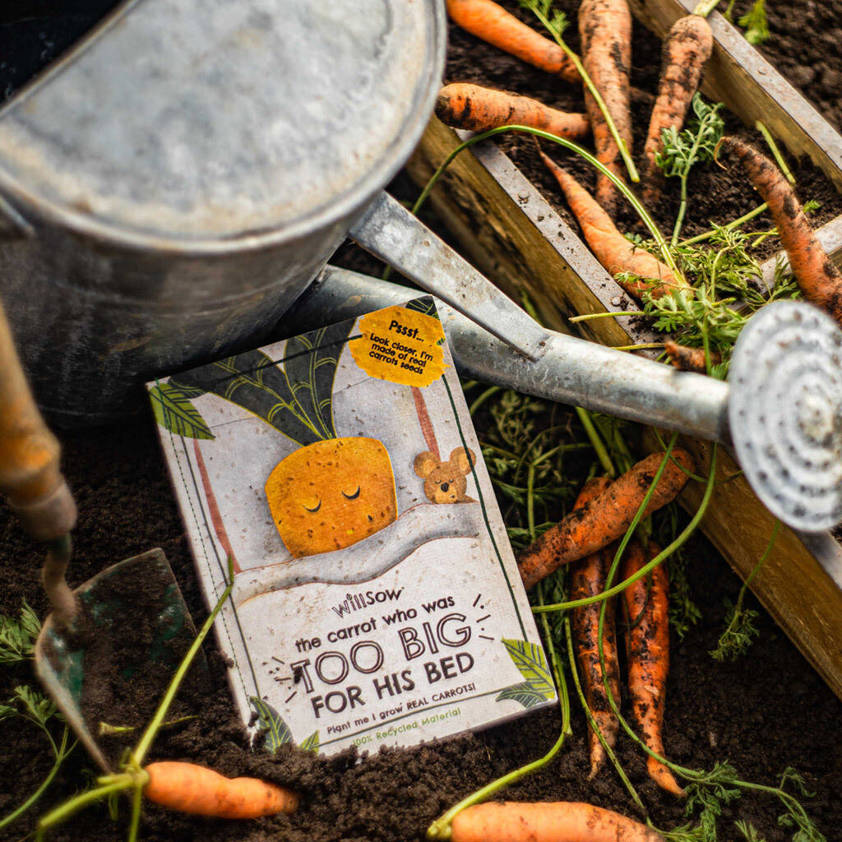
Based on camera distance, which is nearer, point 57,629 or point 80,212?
point 80,212

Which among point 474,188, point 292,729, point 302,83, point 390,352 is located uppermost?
point 302,83

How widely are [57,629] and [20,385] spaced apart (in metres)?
0.43

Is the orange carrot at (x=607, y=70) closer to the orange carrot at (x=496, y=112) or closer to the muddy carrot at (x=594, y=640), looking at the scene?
the orange carrot at (x=496, y=112)

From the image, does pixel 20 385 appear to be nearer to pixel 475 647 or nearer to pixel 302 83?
pixel 302 83

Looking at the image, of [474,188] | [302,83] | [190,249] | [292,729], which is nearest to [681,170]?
[474,188]

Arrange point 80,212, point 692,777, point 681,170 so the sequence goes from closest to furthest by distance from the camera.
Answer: point 80,212
point 692,777
point 681,170

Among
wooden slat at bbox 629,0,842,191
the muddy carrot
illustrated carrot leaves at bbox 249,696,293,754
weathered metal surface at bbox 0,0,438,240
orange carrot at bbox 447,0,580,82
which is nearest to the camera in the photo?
weathered metal surface at bbox 0,0,438,240

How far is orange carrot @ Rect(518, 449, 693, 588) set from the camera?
1.20 m

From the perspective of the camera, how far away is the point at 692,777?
1.12m

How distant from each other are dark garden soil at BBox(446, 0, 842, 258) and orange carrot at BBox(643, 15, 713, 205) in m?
0.05

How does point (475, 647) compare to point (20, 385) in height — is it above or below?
→ below

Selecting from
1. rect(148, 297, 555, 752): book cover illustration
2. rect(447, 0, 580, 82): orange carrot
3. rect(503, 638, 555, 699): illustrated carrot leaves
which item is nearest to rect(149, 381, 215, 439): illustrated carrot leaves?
rect(148, 297, 555, 752): book cover illustration

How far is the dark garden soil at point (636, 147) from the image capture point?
4.42 feet

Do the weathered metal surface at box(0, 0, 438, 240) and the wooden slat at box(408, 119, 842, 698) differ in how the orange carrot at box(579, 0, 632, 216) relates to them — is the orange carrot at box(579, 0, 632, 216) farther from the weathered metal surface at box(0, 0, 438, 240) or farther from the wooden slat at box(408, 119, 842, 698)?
the weathered metal surface at box(0, 0, 438, 240)
